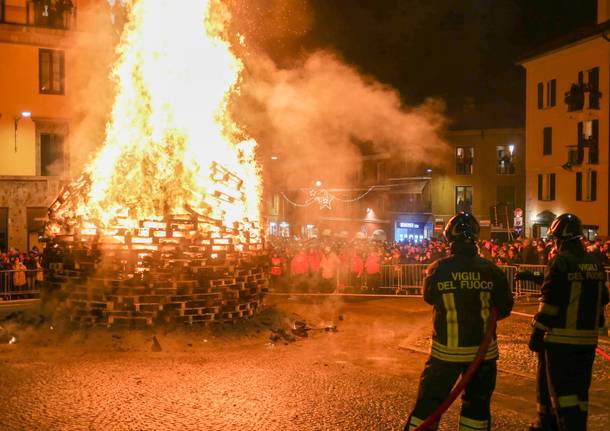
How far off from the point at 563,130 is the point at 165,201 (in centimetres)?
2918

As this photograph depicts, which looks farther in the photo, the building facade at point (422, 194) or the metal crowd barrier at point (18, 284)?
the building facade at point (422, 194)

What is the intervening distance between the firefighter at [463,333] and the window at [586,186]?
98.1 feet

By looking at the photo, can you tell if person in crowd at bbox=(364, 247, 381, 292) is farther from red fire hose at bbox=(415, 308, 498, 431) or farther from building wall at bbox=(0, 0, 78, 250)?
building wall at bbox=(0, 0, 78, 250)

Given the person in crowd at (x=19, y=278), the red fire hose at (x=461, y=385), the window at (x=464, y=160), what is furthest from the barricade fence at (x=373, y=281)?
the window at (x=464, y=160)

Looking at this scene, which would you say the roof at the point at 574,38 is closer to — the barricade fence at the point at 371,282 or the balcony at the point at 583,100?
the balcony at the point at 583,100

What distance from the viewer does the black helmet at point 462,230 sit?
5.00 m

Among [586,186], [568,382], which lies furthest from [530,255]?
[586,186]

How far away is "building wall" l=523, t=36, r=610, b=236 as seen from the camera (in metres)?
31.2

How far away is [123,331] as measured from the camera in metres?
9.93

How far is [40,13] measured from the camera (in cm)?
2589

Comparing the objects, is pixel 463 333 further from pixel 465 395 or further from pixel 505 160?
pixel 505 160

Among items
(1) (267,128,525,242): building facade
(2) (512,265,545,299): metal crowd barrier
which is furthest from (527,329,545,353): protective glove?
(1) (267,128,525,242): building facade

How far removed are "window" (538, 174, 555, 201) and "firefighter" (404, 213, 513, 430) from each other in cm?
3294

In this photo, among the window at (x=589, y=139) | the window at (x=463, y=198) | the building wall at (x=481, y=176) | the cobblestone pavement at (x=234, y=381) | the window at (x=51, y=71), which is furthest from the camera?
the window at (x=463, y=198)
